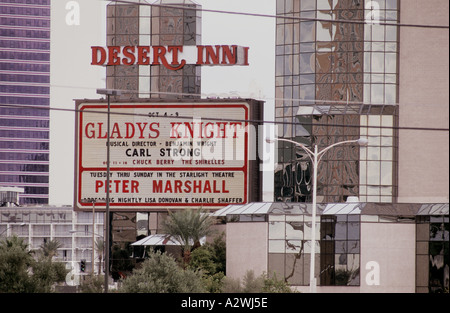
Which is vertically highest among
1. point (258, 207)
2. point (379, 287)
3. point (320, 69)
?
point (320, 69)

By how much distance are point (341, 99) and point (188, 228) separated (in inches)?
1128

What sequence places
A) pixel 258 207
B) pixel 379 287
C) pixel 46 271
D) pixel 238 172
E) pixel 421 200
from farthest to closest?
pixel 421 200 < pixel 238 172 < pixel 258 207 < pixel 379 287 < pixel 46 271

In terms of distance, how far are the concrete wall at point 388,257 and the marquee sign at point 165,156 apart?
18.6 m

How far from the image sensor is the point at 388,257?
7162 cm

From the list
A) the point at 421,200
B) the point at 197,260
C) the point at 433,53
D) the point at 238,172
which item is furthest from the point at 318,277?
the point at 433,53

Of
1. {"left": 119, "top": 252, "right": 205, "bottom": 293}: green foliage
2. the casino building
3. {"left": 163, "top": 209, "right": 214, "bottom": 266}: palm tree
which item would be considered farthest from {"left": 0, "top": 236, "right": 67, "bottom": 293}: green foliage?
the casino building

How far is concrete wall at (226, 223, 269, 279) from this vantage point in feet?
244

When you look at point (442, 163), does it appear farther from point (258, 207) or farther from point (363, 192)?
point (258, 207)

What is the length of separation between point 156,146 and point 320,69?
2222 centimetres

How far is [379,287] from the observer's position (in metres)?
70.8

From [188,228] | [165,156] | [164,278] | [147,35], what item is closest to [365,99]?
[147,35]

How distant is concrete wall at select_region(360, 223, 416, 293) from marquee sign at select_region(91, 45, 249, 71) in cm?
2793

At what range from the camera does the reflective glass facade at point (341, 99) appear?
103375mm

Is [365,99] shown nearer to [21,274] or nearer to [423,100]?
Result: [423,100]
